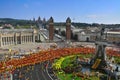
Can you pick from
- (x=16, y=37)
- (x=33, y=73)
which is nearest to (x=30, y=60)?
(x=33, y=73)

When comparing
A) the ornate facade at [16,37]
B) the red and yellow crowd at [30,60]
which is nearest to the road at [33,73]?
the red and yellow crowd at [30,60]

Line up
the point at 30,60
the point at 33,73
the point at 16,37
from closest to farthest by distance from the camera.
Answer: the point at 33,73, the point at 30,60, the point at 16,37

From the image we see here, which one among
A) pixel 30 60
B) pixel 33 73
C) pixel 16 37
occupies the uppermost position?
pixel 16 37

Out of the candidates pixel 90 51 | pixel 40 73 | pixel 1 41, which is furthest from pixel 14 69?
pixel 1 41

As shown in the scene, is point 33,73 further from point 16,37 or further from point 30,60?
point 16,37

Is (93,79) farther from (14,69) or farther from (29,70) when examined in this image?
(14,69)

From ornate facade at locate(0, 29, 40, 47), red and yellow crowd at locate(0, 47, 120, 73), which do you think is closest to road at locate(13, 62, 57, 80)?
red and yellow crowd at locate(0, 47, 120, 73)

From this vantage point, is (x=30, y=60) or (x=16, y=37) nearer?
(x=30, y=60)

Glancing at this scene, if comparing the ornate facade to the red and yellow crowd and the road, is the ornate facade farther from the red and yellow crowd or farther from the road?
the road

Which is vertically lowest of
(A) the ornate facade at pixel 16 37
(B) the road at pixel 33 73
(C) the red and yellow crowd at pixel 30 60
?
(B) the road at pixel 33 73

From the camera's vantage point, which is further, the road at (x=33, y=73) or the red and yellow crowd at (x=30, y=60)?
the red and yellow crowd at (x=30, y=60)

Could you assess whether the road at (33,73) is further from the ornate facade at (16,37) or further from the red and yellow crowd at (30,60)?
the ornate facade at (16,37)
